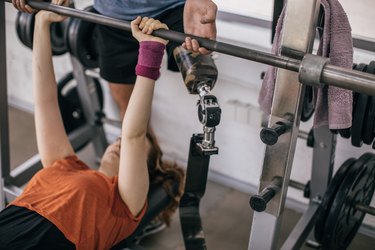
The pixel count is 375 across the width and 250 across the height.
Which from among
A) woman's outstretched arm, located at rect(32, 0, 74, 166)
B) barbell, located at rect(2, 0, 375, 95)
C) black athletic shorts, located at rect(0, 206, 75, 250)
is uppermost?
barbell, located at rect(2, 0, 375, 95)

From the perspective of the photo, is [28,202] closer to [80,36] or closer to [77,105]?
[80,36]

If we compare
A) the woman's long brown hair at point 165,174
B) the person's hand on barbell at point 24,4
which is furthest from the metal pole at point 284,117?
the person's hand on barbell at point 24,4

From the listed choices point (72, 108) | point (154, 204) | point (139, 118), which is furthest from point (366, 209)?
point (72, 108)

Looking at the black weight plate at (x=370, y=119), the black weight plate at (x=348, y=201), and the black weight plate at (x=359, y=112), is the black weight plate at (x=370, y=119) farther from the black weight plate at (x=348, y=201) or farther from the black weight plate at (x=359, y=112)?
the black weight plate at (x=348, y=201)

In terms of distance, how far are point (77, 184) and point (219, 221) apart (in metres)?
1.03

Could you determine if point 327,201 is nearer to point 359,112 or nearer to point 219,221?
point 359,112

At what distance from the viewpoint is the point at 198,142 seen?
1.76 m

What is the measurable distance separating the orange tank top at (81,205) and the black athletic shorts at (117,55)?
1.70ft

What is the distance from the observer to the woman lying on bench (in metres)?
1.89

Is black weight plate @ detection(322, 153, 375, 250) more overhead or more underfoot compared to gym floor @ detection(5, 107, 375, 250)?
more overhead

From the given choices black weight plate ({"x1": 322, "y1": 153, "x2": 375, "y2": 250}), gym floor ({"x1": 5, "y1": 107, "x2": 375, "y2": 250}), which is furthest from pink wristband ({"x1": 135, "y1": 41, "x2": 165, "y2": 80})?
gym floor ({"x1": 5, "y1": 107, "x2": 375, "y2": 250})

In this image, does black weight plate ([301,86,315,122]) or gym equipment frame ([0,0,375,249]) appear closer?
gym equipment frame ([0,0,375,249])

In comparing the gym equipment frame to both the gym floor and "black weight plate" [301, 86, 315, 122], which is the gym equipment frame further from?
the gym floor

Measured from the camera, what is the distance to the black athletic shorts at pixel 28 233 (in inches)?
74.2
